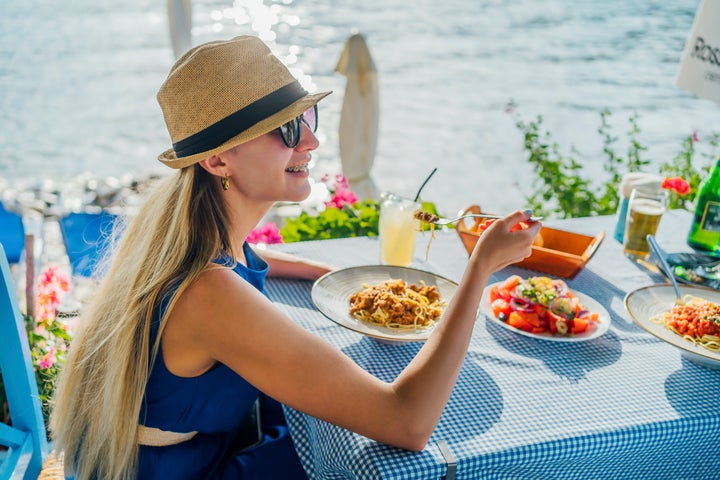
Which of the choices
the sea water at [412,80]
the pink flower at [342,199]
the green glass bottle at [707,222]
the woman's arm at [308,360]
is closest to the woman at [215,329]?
the woman's arm at [308,360]

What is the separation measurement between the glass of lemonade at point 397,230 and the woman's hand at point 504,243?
1.65ft

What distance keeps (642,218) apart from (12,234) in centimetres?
288

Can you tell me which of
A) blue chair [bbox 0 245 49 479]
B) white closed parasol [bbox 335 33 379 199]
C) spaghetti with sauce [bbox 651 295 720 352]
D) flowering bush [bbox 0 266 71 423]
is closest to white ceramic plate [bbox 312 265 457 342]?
spaghetti with sauce [bbox 651 295 720 352]

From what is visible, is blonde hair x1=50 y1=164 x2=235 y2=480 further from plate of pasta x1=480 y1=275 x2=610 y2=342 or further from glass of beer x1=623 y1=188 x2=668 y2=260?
glass of beer x1=623 y1=188 x2=668 y2=260

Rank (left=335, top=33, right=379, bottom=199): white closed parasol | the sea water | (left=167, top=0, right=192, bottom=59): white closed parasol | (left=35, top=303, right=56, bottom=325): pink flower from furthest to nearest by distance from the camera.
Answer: the sea water → (left=335, top=33, right=379, bottom=199): white closed parasol → (left=167, top=0, right=192, bottom=59): white closed parasol → (left=35, top=303, right=56, bottom=325): pink flower

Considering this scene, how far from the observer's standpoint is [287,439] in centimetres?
158

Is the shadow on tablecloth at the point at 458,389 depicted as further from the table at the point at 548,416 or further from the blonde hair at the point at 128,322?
the blonde hair at the point at 128,322

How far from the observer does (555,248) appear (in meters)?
2.07

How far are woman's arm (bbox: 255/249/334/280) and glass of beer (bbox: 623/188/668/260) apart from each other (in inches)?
39.1

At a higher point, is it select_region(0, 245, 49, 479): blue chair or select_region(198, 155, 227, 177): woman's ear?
select_region(198, 155, 227, 177): woman's ear

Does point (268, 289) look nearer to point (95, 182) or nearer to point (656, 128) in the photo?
point (95, 182)

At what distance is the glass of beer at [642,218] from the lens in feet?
6.83

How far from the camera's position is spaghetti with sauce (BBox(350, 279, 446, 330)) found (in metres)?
1.54

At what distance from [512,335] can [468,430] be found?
0.43m
